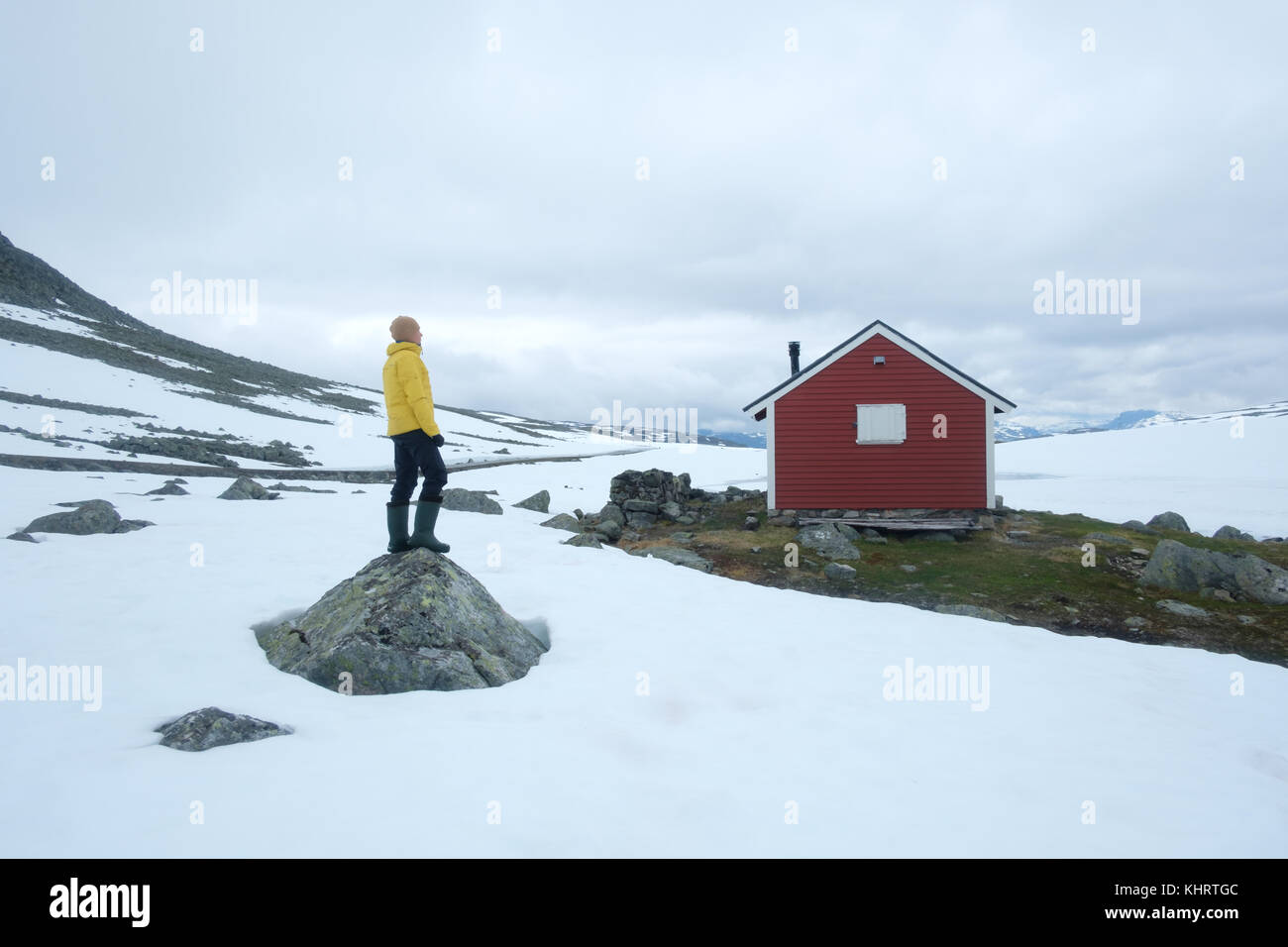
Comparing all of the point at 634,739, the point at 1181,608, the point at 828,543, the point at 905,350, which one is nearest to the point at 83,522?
the point at 634,739

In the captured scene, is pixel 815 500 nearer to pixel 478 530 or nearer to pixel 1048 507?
pixel 478 530

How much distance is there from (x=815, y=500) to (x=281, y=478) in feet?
78.7

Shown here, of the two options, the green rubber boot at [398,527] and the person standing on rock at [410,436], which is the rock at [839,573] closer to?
the person standing on rock at [410,436]

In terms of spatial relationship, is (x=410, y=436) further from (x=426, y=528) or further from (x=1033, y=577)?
(x=1033, y=577)

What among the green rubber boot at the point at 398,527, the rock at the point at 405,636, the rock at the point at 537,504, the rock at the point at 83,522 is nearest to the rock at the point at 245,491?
the rock at the point at 537,504

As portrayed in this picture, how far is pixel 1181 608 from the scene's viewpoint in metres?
11.7

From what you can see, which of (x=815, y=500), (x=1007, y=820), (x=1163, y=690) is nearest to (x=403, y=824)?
(x=1007, y=820)

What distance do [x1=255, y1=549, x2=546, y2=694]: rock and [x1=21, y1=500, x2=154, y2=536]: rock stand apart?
5.63 metres

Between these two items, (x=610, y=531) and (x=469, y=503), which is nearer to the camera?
(x=469, y=503)

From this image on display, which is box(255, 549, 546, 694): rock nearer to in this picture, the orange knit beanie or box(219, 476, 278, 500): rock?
the orange knit beanie

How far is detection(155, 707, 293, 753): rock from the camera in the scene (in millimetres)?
4145

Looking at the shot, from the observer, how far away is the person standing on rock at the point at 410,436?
6945mm

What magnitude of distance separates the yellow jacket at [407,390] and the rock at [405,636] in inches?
54.8

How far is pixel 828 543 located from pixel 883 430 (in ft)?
15.1
